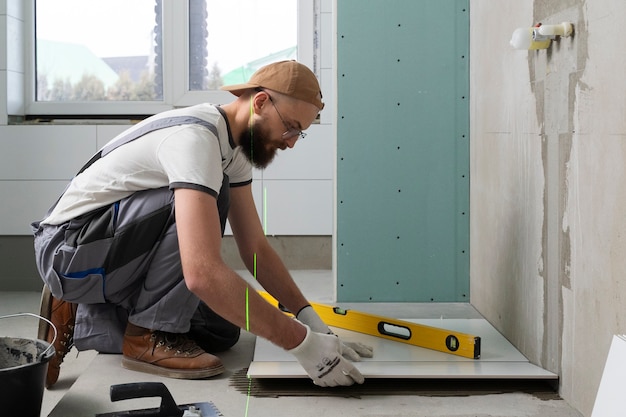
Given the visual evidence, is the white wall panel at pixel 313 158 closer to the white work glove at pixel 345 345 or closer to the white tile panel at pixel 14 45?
the white tile panel at pixel 14 45

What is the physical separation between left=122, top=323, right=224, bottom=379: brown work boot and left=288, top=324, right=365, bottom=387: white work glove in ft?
1.09

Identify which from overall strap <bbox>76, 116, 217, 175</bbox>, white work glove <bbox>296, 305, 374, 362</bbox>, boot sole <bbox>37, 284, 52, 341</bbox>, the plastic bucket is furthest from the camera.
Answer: boot sole <bbox>37, 284, 52, 341</bbox>

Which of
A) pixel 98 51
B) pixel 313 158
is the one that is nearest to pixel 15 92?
pixel 98 51

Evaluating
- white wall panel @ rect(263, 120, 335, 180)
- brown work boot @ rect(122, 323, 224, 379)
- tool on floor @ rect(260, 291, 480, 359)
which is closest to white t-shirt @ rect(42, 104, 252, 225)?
brown work boot @ rect(122, 323, 224, 379)

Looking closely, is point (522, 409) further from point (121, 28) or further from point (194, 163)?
point (121, 28)

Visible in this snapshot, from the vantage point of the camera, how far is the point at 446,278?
121 inches

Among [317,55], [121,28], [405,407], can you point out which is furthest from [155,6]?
[405,407]

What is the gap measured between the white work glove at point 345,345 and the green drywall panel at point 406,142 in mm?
819

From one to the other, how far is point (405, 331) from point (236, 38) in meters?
2.52

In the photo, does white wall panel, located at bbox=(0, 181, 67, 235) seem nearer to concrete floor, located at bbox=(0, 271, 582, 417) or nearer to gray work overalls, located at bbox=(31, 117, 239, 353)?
gray work overalls, located at bbox=(31, 117, 239, 353)

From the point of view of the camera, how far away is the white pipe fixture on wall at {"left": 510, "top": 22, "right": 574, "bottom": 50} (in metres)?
1.90

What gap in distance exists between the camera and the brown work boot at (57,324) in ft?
7.40

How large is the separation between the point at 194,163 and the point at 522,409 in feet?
3.22

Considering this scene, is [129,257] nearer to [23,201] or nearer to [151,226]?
[151,226]
